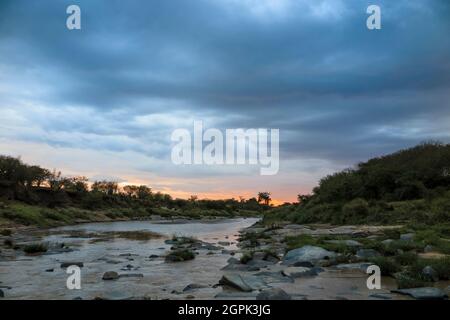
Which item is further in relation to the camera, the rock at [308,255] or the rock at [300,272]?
the rock at [308,255]

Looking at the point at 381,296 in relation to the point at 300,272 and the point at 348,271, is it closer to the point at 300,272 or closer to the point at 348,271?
the point at 300,272

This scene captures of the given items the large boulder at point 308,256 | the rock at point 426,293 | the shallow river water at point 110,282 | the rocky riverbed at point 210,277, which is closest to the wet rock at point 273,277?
the rocky riverbed at point 210,277

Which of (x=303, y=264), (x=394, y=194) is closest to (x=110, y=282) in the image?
(x=303, y=264)

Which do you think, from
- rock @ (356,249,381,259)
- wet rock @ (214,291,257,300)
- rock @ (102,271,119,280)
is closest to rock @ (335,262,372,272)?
rock @ (356,249,381,259)

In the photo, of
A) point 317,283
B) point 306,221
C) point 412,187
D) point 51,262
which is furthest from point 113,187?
point 317,283

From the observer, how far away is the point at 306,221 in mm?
49062

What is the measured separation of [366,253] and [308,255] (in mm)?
2313

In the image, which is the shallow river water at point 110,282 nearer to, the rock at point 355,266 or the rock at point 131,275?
the rock at point 131,275

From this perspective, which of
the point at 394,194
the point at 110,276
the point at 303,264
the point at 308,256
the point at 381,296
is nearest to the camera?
the point at 381,296

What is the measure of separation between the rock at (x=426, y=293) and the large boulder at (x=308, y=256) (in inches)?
235

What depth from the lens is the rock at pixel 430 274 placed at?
42.1ft

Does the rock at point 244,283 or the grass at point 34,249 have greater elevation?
the rock at point 244,283

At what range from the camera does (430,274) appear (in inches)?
511
